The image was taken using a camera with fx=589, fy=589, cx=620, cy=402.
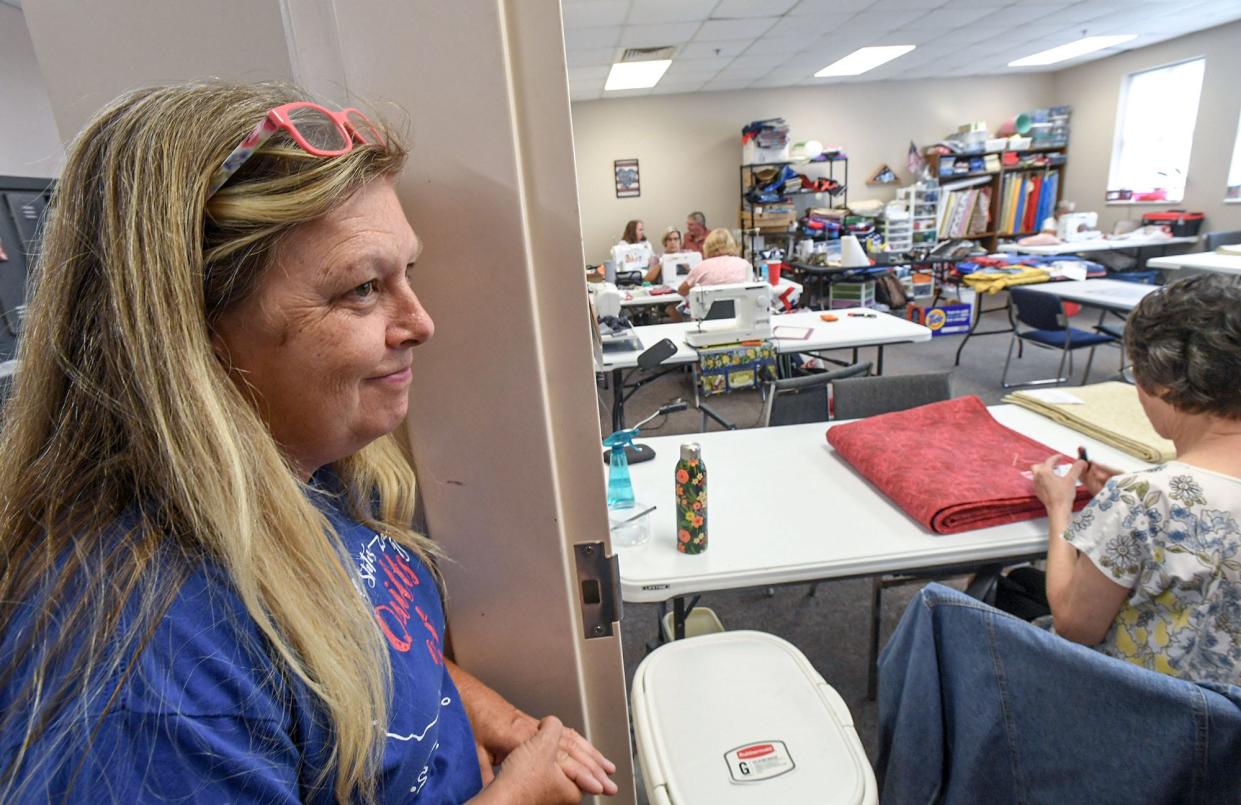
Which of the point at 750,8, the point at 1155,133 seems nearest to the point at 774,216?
the point at 750,8

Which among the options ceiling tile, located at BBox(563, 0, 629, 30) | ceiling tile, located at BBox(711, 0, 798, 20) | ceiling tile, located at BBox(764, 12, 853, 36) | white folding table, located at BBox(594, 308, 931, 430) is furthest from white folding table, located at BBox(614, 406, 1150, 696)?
ceiling tile, located at BBox(764, 12, 853, 36)

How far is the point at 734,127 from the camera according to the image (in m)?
7.62

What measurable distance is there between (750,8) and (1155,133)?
18.2 feet

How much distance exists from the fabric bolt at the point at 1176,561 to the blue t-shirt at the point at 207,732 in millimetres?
1138

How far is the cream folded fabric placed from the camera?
4.88ft

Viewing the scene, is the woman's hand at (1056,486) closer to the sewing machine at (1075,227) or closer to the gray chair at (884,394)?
the gray chair at (884,394)

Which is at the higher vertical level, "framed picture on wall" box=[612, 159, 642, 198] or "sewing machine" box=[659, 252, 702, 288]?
"framed picture on wall" box=[612, 159, 642, 198]

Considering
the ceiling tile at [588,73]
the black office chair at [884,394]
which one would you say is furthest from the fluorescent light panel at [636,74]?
the black office chair at [884,394]

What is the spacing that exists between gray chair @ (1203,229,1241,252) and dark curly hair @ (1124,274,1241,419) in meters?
6.10

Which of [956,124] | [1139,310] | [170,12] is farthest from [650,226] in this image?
[170,12]

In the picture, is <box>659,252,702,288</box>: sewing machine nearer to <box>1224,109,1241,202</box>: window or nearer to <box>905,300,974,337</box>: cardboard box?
<box>905,300,974,337</box>: cardboard box

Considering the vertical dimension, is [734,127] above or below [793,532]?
above

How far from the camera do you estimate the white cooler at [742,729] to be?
85 centimetres

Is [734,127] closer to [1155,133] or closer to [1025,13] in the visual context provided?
[1025,13]
